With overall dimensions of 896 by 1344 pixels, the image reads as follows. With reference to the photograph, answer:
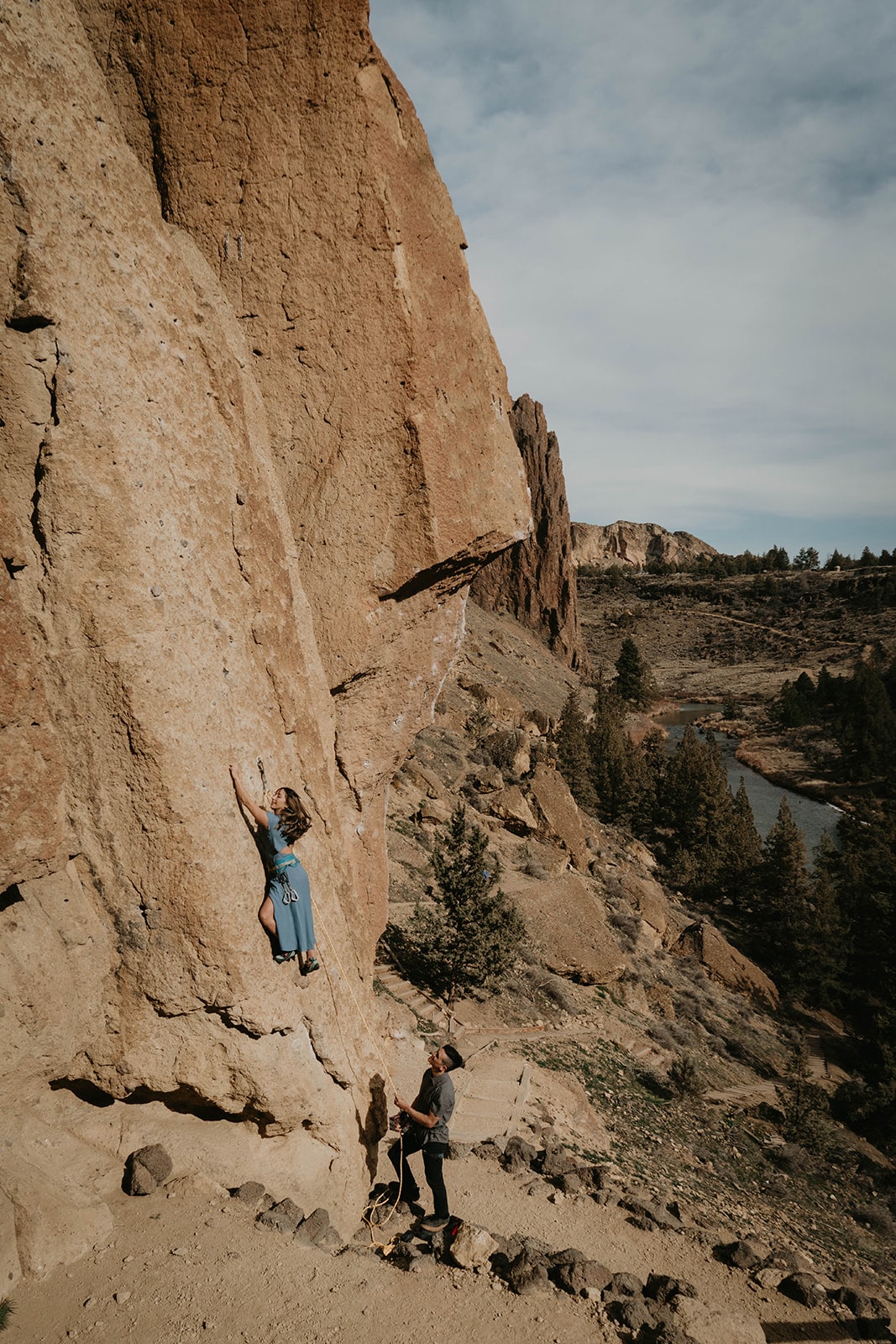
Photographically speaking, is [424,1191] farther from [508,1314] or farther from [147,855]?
[147,855]

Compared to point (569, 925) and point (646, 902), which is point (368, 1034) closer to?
A: point (569, 925)

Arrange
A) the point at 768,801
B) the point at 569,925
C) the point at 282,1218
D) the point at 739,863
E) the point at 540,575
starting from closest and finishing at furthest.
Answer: the point at 282,1218 → the point at 569,925 → the point at 739,863 → the point at 768,801 → the point at 540,575

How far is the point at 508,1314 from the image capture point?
5.47m

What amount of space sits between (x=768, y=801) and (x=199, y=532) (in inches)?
2124

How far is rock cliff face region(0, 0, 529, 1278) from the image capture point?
13.8 ft

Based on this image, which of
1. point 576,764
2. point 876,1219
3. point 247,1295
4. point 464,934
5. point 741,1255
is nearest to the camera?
point 247,1295

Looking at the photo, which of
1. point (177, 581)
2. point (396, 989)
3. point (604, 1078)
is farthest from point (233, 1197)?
point (604, 1078)

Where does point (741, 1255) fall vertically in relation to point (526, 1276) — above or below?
below

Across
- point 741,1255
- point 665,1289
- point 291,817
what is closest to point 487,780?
point 741,1255

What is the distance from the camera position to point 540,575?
82938mm

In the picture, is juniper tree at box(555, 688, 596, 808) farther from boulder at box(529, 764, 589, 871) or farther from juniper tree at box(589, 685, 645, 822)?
boulder at box(529, 764, 589, 871)

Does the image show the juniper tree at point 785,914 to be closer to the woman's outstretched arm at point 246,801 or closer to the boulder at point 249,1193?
the boulder at point 249,1193

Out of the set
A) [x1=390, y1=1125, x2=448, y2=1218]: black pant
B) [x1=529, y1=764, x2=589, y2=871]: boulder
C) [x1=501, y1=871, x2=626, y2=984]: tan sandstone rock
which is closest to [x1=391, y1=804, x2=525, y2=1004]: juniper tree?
[x1=501, y1=871, x2=626, y2=984]: tan sandstone rock

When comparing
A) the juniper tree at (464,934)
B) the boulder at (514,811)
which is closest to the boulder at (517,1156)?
the juniper tree at (464,934)
